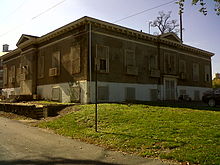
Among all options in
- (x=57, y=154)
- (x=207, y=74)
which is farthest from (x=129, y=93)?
(x=207, y=74)

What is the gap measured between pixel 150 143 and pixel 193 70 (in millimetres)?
25103

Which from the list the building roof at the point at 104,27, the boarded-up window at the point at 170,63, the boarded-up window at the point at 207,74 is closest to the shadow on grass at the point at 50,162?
the building roof at the point at 104,27

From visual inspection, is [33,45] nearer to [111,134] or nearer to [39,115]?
[39,115]

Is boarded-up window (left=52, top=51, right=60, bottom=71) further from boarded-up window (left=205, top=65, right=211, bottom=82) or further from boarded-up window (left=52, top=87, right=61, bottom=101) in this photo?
boarded-up window (left=205, top=65, right=211, bottom=82)

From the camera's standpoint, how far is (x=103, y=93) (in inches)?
766

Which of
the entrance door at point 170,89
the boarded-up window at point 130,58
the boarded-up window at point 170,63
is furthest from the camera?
the boarded-up window at point 170,63

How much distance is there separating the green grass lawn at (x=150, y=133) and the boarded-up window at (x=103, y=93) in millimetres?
5983

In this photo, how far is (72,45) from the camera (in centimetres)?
2039

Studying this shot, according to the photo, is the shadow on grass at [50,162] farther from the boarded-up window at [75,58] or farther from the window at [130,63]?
the window at [130,63]

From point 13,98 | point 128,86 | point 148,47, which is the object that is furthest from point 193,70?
point 13,98

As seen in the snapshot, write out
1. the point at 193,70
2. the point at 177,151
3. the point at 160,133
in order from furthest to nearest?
the point at 193,70 < the point at 160,133 < the point at 177,151

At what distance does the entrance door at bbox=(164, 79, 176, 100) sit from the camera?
84.7 feet

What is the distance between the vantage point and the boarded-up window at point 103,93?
63.0 ft

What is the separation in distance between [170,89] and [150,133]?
1871 centimetres
